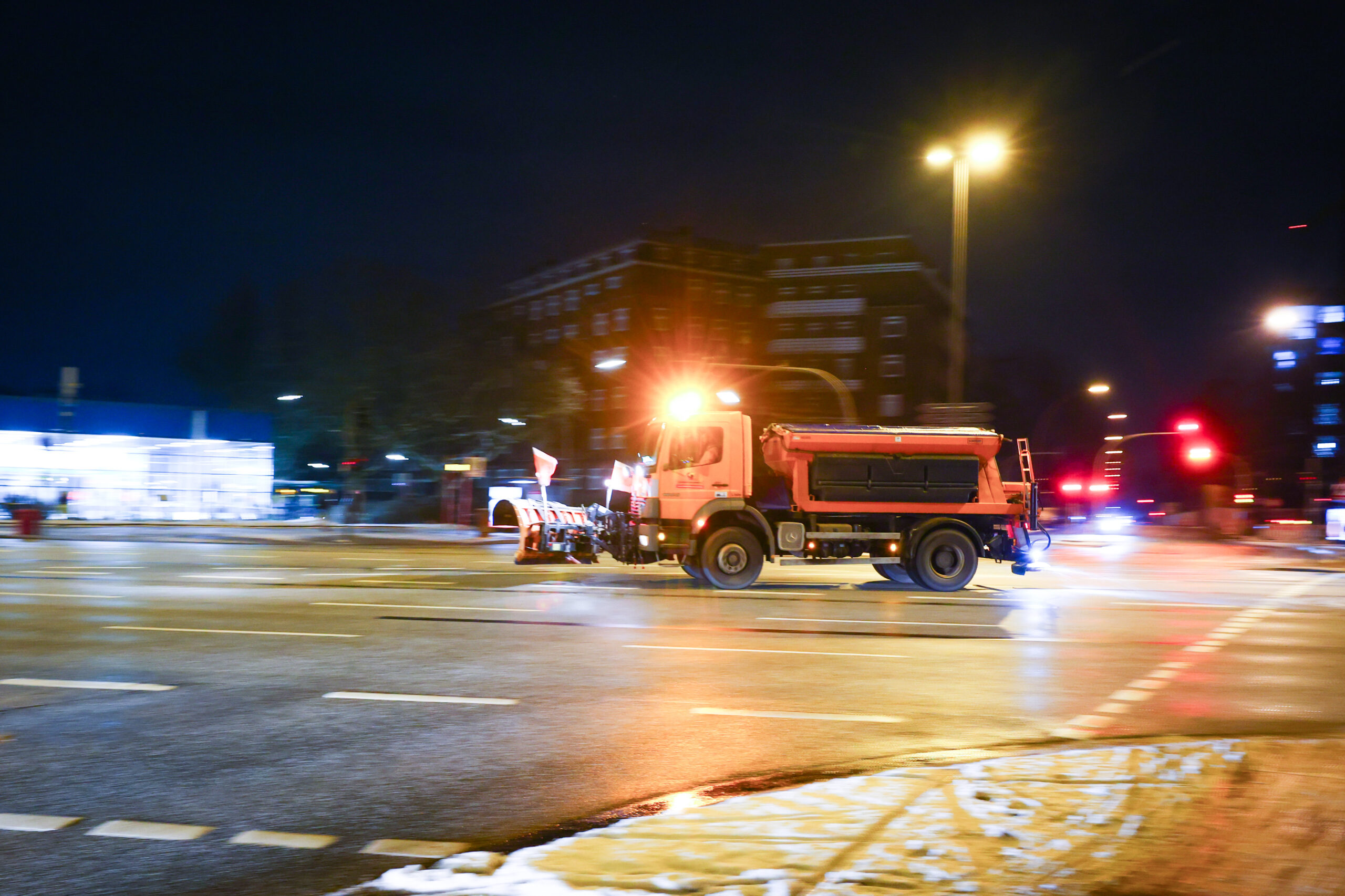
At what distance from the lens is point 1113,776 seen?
531 centimetres

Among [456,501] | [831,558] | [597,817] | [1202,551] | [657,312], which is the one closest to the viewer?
[597,817]

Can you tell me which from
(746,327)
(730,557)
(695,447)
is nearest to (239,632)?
(730,557)

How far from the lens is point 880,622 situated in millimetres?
12672

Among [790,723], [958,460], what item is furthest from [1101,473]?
[790,723]

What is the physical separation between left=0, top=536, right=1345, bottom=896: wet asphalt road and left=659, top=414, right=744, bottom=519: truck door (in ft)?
5.71

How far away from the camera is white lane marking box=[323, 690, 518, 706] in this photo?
24.3 ft

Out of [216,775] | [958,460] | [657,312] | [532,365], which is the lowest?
[216,775]

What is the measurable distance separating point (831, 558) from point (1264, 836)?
1291 centimetres

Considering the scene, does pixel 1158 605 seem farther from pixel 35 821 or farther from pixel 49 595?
pixel 49 595

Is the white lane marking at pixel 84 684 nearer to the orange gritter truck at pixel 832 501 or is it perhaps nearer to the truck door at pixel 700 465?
the orange gritter truck at pixel 832 501

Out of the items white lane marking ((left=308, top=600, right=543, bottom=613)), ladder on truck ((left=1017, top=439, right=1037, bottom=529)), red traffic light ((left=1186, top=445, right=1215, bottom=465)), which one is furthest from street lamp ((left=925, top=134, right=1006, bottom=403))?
red traffic light ((left=1186, top=445, right=1215, bottom=465))

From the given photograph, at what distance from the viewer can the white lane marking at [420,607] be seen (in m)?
13.4

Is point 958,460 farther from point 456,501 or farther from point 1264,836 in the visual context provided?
point 456,501

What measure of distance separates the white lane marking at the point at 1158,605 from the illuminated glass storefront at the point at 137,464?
45681mm
